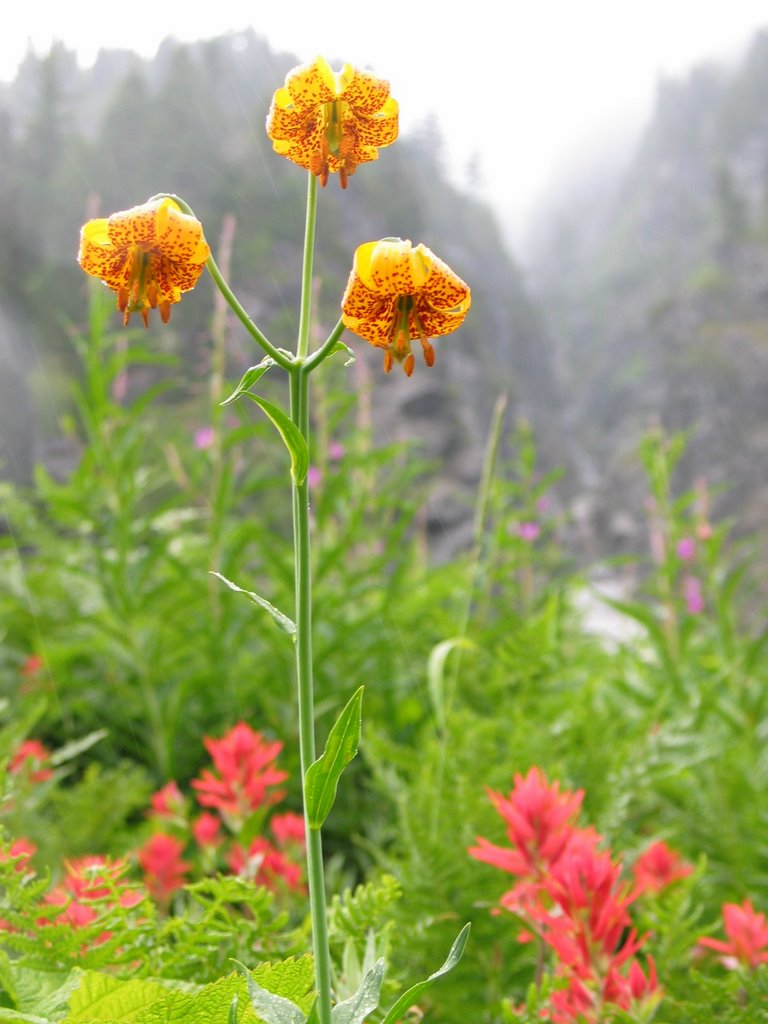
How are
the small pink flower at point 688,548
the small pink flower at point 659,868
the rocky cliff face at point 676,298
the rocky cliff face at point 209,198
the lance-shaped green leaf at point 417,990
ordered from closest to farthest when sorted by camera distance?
the lance-shaped green leaf at point 417,990 → the small pink flower at point 659,868 → the small pink flower at point 688,548 → the rocky cliff face at point 209,198 → the rocky cliff face at point 676,298

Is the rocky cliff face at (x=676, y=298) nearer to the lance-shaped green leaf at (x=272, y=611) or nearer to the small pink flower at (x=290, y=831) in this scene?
the small pink flower at (x=290, y=831)

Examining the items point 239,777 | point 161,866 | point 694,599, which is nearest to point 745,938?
point 239,777

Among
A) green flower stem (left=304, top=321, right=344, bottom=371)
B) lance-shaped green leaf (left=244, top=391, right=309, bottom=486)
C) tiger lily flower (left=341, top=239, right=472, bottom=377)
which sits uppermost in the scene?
tiger lily flower (left=341, top=239, right=472, bottom=377)

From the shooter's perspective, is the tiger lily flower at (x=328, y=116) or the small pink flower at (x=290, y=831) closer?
the tiger lily flower at (x=328, y=116)

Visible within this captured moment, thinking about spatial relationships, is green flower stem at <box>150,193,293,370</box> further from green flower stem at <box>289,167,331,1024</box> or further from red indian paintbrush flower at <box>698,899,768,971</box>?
red indian paintbrush flower at <box>698,899,768,971</box>

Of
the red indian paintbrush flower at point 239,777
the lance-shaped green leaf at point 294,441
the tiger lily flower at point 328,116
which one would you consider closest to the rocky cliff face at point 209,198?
the red indian paintbrush flower at point 239,777

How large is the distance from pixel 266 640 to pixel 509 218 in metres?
66.6

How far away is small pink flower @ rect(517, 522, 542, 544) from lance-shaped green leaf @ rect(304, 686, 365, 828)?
1.67 meters

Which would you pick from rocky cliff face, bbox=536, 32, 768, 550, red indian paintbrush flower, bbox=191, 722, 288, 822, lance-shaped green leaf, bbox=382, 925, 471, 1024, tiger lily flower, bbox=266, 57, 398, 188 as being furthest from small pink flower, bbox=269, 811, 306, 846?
rocky cliff face, bbox=536, 32, 768, 550

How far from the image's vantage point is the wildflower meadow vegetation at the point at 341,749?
44 centimetres

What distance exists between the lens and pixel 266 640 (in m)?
1.51

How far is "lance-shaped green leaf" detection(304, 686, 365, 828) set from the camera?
14.8 inches

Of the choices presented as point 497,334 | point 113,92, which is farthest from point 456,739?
point 497,334

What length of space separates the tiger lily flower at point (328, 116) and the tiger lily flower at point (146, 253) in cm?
7
